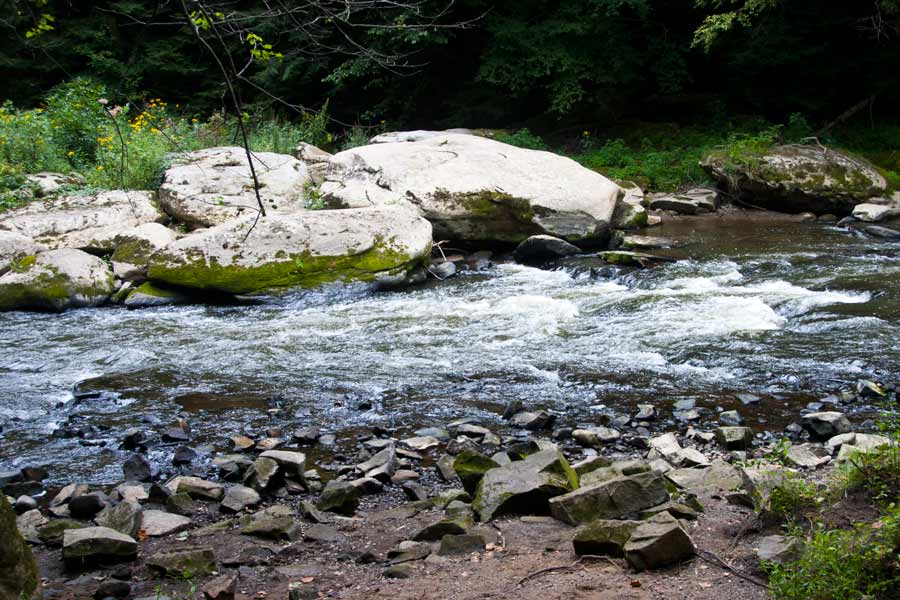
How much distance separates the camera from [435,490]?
13.9 feet

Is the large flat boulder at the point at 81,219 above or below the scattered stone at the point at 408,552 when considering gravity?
above

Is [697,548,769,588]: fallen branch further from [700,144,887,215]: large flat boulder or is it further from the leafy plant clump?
[700,144,887,215]: large flat boulder

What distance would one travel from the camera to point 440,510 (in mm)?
3857

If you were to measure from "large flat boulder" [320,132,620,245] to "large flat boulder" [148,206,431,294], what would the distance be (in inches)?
49.3

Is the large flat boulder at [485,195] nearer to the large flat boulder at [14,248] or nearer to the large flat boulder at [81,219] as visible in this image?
the large flat boulder at [81,219]

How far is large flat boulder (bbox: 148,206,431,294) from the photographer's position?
8.98 meters

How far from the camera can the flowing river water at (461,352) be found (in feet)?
17.9

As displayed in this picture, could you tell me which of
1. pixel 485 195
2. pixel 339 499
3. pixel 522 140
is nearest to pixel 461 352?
pixel 339 499

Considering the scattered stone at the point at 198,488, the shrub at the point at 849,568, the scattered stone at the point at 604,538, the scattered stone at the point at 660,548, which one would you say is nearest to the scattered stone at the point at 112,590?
the scattered stone at the point at 198,488

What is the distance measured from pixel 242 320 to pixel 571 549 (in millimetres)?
5814

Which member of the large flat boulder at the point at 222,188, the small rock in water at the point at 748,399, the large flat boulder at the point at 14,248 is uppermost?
the large flat boulder at the point at 222,188

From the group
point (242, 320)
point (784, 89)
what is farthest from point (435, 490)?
point (784, 89)

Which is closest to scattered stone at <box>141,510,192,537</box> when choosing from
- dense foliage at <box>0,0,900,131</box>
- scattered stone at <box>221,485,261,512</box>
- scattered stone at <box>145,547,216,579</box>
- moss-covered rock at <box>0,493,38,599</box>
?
scattered stone at <box>221,485,261,512</box>

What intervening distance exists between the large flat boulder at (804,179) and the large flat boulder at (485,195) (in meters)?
3.34
